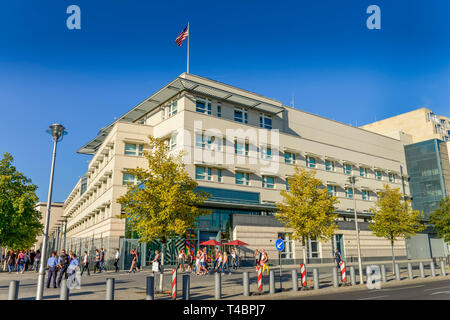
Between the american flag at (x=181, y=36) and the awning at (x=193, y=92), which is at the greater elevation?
the american flag at (x=181, y=36)

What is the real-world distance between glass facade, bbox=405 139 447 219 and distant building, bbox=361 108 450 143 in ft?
18.9

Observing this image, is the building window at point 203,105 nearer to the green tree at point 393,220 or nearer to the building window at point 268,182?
the building window at point 268,182

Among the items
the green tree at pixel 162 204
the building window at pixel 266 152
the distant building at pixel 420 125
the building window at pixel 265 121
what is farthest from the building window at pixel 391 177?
the green tree at pixel 162 204

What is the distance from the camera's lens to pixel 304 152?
147 ft

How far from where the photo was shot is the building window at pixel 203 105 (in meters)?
38.4

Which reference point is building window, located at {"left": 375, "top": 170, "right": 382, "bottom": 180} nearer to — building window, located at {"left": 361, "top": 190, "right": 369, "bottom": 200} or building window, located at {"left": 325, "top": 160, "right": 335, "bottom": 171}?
building window, located at {"left": 361, "top": 190, "right": 369, "bottom": 200}

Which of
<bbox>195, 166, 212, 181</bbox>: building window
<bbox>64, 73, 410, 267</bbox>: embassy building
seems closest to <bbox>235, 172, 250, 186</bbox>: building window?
<bbox>64, 73, 410, 267</bbox>: embassy building

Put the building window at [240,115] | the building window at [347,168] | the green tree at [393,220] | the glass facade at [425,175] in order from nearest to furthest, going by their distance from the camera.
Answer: the green tree at [393,220] → the building window at [240,115] → the building window at [347,168] → the glass facade at [425,175]

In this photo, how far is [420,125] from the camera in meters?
69.9

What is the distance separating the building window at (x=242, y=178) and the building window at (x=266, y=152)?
3.27 m

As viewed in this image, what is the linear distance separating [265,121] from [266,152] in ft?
14.4

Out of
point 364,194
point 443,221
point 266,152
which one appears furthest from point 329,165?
point 443,221

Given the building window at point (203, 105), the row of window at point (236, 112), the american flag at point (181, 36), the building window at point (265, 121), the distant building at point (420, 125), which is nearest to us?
the american flag at point (181, 36)
